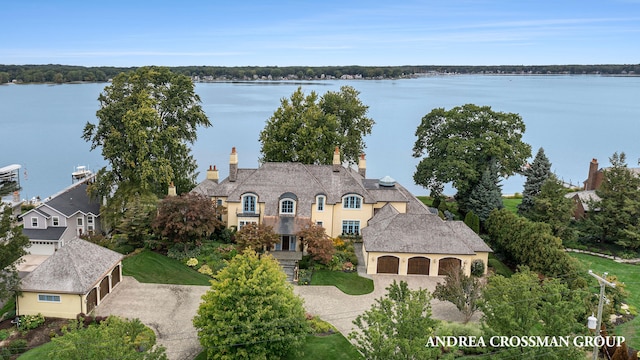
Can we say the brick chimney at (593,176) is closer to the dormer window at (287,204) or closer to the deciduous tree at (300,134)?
the deciduous tree at (300,134)

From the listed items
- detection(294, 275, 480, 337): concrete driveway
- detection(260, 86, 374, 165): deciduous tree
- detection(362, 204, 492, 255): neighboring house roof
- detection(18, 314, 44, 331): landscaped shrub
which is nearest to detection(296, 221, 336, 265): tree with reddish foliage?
detection(362, 204, 492, 255): neighboring house roof

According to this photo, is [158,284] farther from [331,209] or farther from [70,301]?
[331,209]

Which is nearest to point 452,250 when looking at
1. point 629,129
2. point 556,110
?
point 629,129

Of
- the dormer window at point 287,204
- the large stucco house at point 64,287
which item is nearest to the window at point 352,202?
the dormer window at point 287,204

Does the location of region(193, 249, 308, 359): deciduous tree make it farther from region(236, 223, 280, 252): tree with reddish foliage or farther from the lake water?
the lake water

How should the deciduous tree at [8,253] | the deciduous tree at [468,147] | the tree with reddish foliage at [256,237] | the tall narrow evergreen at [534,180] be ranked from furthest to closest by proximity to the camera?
the tall narrow evergreen at [534,180] < the deciduous tree at [468,147] < the tree with reddish foliage at [256,237] < the deciduous tree at [8,253]

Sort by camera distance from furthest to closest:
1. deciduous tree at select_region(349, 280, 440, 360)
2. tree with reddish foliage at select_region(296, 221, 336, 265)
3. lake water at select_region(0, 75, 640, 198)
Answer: lake water at select_region(0, 75, 640, 198)
tree with reddish foliage at select_region(296, 221, 336, 265)
deciduous tree at select_region(349, 280, 440, 360)
